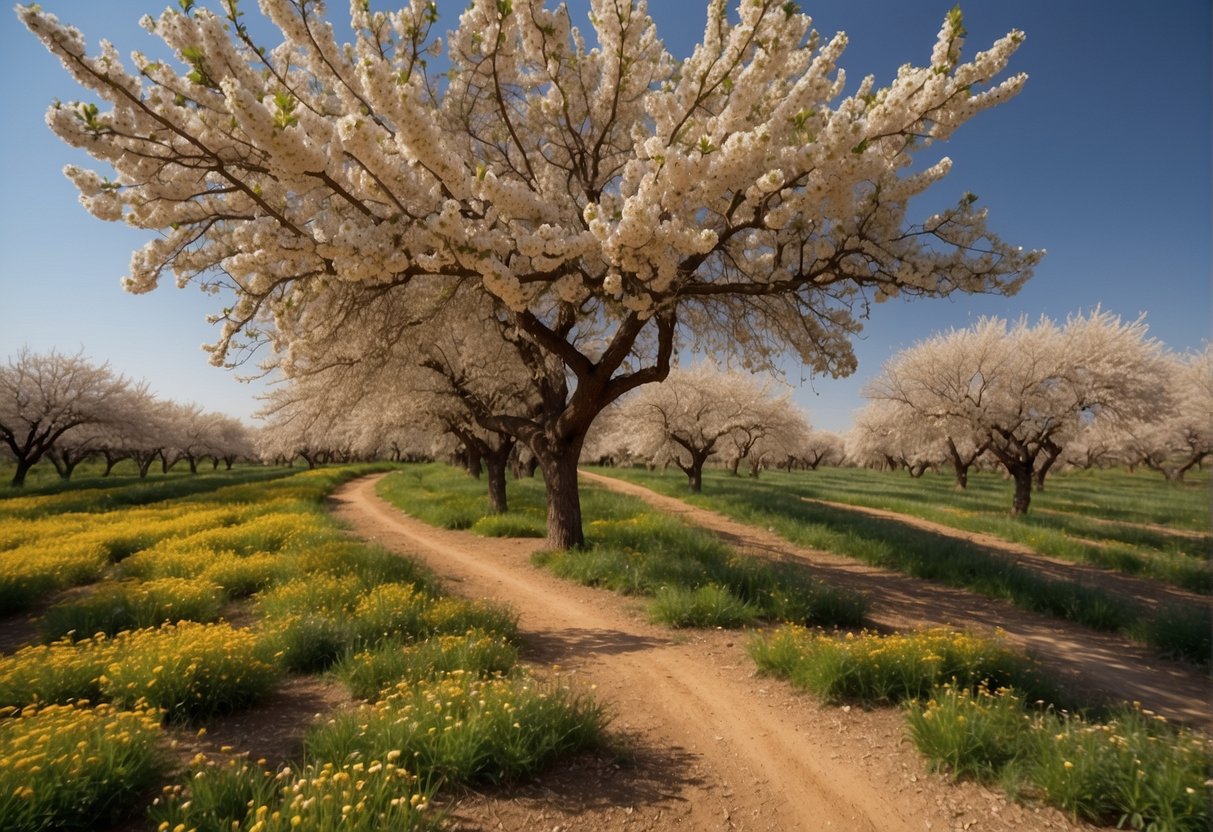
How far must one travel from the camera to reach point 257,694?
443 cm

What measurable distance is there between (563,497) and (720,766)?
7091mm

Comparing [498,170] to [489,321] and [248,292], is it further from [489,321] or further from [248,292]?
[248,292]

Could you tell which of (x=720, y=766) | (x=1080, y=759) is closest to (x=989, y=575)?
(x=1080, y=759)


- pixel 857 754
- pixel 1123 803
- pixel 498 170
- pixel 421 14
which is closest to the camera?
pixel 1123 803

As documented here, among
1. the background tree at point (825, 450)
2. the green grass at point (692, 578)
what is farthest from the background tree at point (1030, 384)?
the background tree at point (825, 450)

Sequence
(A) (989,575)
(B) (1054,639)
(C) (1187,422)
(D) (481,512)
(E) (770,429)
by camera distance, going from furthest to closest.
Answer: (C) (1187,422) → (E) (770,429) → (D) (481,512) → (A) (989,575) → (B) (1054,639)

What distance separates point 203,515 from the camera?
14688mm

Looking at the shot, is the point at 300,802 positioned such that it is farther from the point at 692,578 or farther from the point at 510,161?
the point at 510,161

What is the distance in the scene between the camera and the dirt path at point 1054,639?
5.34 meters

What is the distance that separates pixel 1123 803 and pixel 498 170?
1082cm

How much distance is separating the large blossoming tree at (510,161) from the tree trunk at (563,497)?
124 inches

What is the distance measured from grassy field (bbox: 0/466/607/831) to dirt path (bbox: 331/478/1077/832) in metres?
0.37

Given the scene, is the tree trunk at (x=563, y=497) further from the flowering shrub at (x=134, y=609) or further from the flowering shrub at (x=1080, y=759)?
the flowering shrub at (x=1080, y=759)

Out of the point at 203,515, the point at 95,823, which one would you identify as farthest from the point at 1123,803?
the point at 203,515
